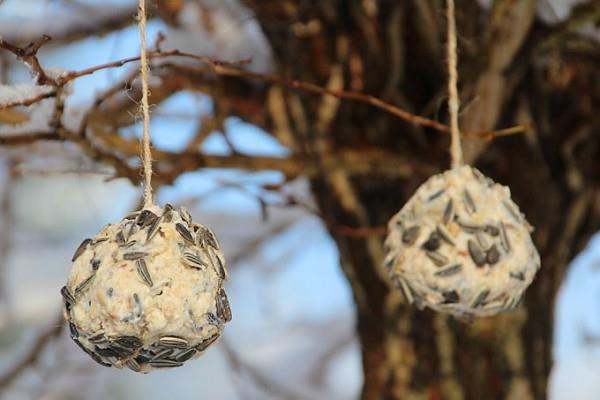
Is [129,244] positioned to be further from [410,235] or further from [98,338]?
[410,235]

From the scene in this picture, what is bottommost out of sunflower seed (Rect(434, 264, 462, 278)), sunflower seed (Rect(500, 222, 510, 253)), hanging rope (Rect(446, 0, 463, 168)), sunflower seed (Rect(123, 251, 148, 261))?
sunflower seed (Rect(434, 264, 462, 278))

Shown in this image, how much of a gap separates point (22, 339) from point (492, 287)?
2096 mm

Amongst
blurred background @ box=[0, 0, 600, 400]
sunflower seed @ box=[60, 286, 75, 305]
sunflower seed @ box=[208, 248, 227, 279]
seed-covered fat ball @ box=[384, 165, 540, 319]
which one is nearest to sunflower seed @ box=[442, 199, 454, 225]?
seed-covered fat ball @ box=[384, 165, 540, 319]

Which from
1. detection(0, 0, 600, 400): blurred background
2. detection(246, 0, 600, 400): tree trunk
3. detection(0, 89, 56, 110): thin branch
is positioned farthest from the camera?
detection(0, 0, 600, 400): blurred background

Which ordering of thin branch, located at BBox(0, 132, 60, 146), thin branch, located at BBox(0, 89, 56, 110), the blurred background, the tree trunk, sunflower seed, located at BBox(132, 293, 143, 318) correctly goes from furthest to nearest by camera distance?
the blurred background, the tree trunk, thin branch, located at BBox(0, 132, 60, 146), thin branch, located at BBox(0, 89, 56, 110), sunflower seed, located at BBox(132, 293, 143, 318)

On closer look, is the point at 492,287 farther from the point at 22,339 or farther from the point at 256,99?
the point at 22,339

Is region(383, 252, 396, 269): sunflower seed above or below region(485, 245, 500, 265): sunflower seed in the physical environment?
below

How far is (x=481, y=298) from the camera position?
71cm

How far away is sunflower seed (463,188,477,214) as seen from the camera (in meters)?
0.72

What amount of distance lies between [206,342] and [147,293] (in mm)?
62

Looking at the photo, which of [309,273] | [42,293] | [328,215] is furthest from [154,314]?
[309,273]

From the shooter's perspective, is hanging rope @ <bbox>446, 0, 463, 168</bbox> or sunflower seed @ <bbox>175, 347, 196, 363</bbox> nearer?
sunflower seed @ <bbox>175, 347, 196, 363</bbox>

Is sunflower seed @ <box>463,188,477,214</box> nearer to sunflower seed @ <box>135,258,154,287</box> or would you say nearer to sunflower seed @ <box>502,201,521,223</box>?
sunflower seed @ <box>502,201,521,223</box>

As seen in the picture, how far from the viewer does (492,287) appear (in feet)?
2.32
